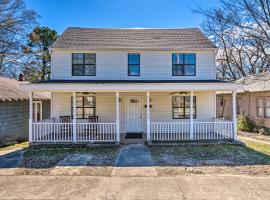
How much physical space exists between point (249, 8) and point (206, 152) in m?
11.9

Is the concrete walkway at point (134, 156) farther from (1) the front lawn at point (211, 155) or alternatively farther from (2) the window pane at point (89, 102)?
(2) the window pane at point (89, 102)

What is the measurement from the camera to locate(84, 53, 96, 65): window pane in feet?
48.9

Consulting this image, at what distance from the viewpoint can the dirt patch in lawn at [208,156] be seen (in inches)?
360

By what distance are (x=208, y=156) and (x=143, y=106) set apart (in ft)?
19.0

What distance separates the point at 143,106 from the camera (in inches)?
591

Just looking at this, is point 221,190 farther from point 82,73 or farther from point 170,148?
point 82,73

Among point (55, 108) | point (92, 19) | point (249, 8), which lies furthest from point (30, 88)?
point (249, 8)

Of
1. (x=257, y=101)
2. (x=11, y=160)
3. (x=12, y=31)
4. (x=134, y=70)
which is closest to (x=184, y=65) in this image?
(x=134, y=70)

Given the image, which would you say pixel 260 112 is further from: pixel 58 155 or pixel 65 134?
pixel 58 155

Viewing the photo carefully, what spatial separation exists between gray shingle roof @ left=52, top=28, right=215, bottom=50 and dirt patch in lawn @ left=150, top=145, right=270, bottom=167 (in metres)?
6.36

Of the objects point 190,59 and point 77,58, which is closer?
point 77,58

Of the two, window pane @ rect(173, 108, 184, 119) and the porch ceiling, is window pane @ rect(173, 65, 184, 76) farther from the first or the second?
the porch ceiling

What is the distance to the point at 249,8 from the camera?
17.3m

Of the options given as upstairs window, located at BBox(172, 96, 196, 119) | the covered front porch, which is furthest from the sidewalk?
upstairs window, located at BBox(172, 96, 196, 119)
